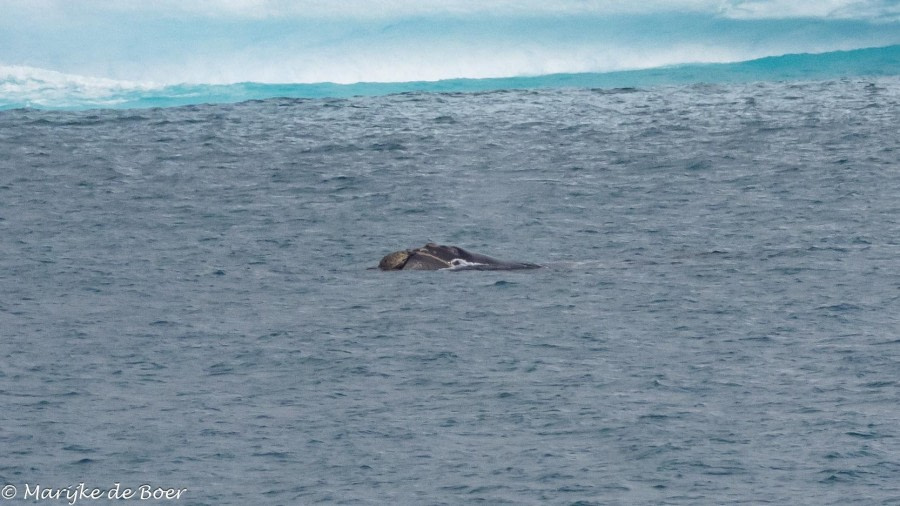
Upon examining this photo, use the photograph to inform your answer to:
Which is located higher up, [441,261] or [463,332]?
[441,261]

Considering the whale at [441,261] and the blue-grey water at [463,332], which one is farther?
the whale at [441,261]

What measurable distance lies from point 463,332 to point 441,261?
7220 millimetres

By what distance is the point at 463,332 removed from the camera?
82.2ft

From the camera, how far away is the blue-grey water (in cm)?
1741

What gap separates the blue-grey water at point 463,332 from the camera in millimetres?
17406

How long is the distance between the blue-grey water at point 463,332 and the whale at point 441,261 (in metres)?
0.66

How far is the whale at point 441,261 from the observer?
31.8m

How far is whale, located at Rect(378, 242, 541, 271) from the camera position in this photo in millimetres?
31844

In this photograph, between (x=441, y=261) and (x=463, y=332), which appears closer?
(x=463, y=332)

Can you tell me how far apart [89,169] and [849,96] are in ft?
171

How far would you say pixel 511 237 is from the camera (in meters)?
36.6

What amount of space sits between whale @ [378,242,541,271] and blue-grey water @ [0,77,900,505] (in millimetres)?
656

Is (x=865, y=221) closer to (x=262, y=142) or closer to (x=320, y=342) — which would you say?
(x=320, y=342)

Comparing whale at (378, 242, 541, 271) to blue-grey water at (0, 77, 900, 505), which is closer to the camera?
blue-grey water at (0, 77, 900, 505)
